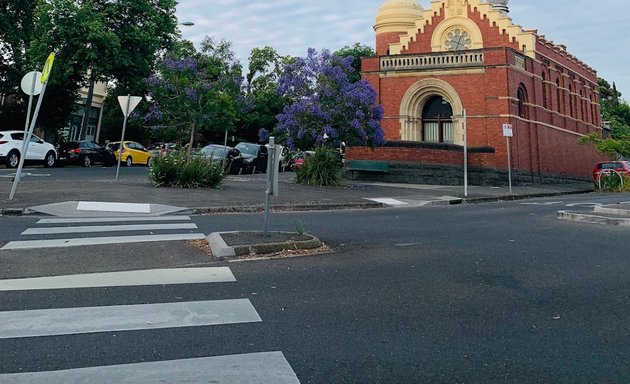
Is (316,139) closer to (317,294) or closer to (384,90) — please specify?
(384,90)

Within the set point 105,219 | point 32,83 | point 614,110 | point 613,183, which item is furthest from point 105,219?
point 614,110

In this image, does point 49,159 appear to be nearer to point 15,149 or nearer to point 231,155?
point 15,149

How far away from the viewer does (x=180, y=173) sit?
15977 mm

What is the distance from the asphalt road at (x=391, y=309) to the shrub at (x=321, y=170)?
1128cm

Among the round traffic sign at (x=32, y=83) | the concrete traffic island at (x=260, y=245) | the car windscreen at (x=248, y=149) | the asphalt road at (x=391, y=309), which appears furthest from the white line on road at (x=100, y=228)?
the car windscreen at (x=248, y=149)

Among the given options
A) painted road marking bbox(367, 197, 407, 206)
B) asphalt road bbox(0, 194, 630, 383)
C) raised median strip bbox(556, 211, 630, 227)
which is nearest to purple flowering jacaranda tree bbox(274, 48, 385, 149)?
painted road marking bbox(367, 197, 407, 206)

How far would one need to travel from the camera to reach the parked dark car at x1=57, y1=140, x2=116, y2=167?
28422mm

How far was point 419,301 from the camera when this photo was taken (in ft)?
16.3

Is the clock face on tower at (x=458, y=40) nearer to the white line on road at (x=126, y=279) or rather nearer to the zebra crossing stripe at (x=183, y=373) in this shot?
the white line on road at (x=126, y=279)

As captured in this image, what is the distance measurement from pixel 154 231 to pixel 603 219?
32.0ft

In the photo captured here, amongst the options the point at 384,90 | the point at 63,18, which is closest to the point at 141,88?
the point at 63,18

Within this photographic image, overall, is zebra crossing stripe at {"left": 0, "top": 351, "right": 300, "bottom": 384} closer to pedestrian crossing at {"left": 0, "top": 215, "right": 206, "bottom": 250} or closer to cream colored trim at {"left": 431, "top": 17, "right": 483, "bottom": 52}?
pedestrian crossing at {"left": 0, "top": 215, "right": 206, "bottom": 250}

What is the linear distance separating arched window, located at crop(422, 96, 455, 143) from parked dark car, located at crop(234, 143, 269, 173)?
363 inches

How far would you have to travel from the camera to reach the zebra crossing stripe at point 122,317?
396 cm
